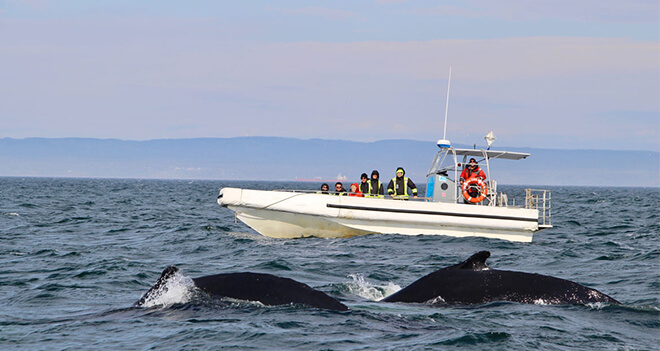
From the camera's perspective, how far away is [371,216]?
64.6 feet

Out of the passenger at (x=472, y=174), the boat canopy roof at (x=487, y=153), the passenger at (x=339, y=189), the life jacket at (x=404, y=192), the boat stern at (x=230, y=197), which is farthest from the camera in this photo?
the boat canopy roof at (x=487, y=153)

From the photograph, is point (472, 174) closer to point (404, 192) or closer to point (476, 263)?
point (404, 192)

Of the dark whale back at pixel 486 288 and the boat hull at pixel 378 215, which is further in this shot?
the boat hull at pixel 378 215

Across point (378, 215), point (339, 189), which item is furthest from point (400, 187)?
point (339, 189)

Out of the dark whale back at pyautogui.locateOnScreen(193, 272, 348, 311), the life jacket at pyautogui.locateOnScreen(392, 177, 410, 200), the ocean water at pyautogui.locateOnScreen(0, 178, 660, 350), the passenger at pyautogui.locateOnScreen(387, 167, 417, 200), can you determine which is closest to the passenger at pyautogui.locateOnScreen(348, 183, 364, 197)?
the passenger at pyautogui.locateOnScreen(387, 167, 417, 200)

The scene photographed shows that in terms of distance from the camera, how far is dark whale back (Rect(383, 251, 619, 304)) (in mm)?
9406

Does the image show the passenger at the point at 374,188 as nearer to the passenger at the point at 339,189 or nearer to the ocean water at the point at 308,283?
the passenger at the point at 339,189

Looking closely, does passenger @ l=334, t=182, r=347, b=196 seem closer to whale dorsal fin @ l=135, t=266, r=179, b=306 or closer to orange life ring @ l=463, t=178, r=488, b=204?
orange life ring @ l=463, t=178, r=488, b=204

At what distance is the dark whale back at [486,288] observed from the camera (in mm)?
9406

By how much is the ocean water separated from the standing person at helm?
1738mm

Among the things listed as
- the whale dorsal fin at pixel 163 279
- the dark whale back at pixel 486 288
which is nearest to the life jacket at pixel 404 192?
the dark whale back at pixel 486 288

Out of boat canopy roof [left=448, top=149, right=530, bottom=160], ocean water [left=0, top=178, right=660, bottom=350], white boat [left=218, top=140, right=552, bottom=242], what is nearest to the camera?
ocean water [left=0, top=178, right=660, bottom=350]

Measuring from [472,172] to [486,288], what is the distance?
11006 millimetres

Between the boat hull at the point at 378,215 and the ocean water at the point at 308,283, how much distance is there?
1.48 ft
